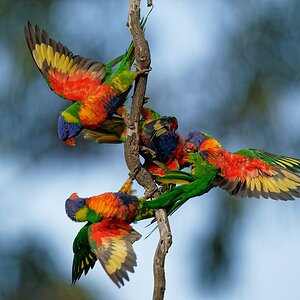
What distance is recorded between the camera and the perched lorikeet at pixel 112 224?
2027 mm

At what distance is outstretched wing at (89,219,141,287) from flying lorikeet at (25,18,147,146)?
32 cm

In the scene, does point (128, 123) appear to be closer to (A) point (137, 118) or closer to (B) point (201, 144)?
(A) point (137, 118)

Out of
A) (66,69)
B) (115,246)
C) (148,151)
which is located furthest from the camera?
(66,69)

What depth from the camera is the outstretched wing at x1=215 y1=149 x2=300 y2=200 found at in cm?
217

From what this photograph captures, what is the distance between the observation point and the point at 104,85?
2379 millimetres

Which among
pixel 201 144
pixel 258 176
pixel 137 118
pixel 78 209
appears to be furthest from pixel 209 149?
pixel 78 209

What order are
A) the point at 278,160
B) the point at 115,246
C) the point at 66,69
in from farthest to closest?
the point at 66,69 < the point at 278,160 < the point at 115,246

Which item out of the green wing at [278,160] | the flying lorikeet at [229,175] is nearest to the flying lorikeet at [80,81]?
the flying lorikeet at [229,175]

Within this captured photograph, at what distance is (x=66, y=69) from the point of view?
2.42 m

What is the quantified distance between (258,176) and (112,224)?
15.1 inches

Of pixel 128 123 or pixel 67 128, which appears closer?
pixel 128 123

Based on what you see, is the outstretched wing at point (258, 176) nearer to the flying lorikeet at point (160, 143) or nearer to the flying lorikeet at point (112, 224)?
the flying lorikeet at point (160, 143)

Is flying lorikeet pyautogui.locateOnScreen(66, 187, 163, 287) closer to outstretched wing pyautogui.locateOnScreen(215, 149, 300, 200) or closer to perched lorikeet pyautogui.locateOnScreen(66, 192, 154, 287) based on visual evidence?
perched lorikeet pyautogui.locateOnScreen(66, 192, 154, 287)

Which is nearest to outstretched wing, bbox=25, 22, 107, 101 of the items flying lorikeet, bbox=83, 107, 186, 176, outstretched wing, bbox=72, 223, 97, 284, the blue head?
flying lorikeet, bbox=83, 107, 186, 176
